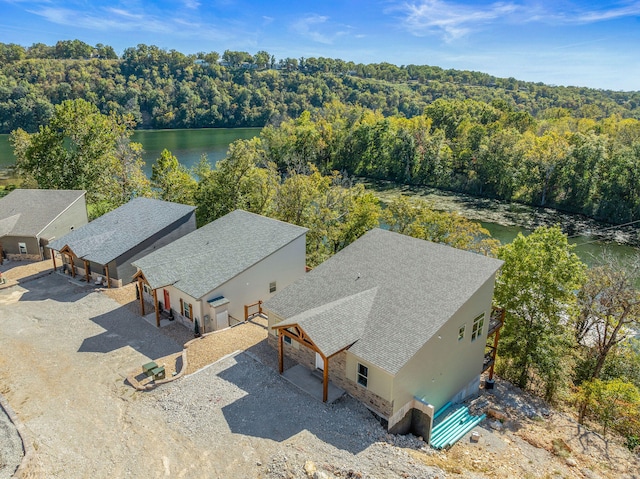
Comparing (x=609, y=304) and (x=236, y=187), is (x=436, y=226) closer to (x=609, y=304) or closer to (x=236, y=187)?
(x=609, y=304)

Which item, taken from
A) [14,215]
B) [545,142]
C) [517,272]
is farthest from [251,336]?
[545,142]

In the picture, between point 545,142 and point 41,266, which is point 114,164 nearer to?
point 41,266

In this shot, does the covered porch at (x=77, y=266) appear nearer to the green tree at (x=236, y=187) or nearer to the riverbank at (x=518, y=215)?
the green tree at (x=236, y=187)

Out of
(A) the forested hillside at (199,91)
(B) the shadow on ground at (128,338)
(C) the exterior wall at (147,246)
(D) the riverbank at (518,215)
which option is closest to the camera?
(B) the shadow on ground at (128,338)

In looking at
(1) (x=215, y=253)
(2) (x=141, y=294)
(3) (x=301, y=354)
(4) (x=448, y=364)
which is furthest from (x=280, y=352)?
(2) (x=141, y=294)

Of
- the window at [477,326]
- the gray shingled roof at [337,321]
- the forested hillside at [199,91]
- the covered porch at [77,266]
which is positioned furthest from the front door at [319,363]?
the forested hillside at [199,91]
